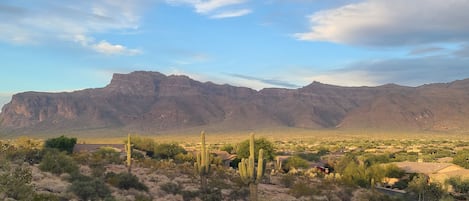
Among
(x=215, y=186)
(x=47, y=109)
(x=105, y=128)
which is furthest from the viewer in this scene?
(x=47, y=109)

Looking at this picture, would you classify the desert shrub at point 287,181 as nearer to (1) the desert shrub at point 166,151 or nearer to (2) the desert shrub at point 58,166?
(2) the desert shrub at point 58,166

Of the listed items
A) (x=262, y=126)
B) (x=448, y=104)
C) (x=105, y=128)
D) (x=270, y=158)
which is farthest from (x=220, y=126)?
(x=270, y=158)

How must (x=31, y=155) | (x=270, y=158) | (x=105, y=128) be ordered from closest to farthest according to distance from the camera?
(x=31, y=155) → (x=270, y=158) → (x=105, y=128)

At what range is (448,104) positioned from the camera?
555 feet

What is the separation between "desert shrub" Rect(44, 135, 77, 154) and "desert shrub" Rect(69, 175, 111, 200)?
28576 millimetres

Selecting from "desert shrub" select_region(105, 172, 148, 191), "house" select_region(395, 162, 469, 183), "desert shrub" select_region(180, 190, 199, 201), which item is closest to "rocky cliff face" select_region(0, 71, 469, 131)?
"house" select_region(395, 162, 469, 183)

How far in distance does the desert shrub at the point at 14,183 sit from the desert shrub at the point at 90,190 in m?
7.62

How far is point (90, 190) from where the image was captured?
24125 millimetres

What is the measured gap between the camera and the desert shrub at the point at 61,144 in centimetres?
5238

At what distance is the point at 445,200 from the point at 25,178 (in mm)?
23748

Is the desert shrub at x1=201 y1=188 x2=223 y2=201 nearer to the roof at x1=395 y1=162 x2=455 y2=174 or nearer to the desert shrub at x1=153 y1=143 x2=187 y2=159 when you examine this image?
the roof at x1=395 y1=162 x2=455 y2=174

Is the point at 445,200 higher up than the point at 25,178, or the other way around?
the point at 25,178

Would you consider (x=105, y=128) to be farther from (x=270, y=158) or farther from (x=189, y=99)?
(x=270, y=158)

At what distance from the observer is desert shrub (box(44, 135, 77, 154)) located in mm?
52381
